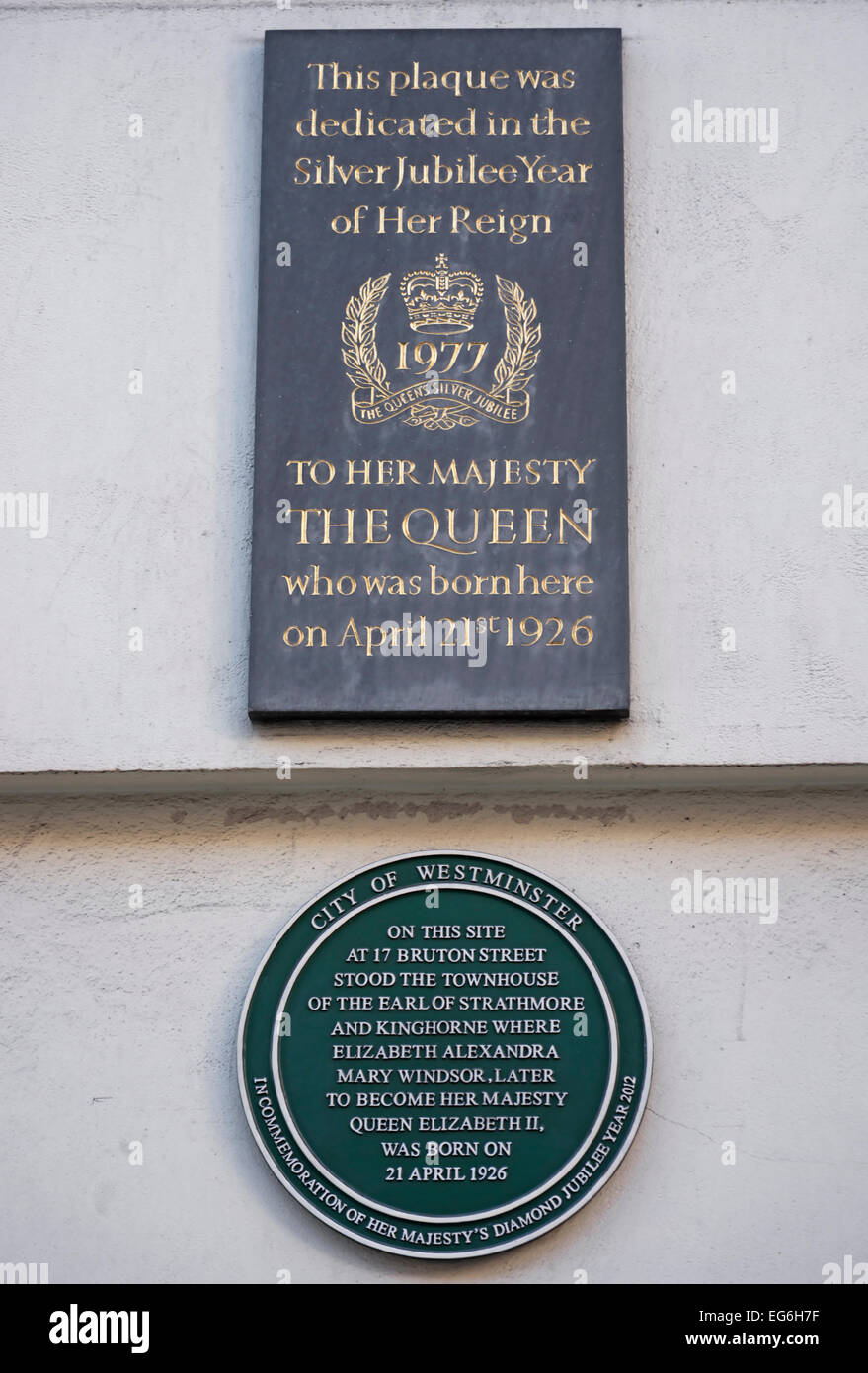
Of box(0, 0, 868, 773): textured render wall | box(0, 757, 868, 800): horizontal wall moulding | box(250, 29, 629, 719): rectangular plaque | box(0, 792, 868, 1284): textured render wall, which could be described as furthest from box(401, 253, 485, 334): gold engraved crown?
box(0, 792, 868, 1284): textured render wall

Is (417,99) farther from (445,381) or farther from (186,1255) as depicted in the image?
(186,1255)

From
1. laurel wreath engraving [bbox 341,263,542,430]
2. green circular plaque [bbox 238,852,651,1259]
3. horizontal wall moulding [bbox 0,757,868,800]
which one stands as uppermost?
laurel wreath engraving [bbox 341,263,542,430]

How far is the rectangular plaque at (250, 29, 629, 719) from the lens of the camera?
261 inches

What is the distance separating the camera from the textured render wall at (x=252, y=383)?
6.63 m

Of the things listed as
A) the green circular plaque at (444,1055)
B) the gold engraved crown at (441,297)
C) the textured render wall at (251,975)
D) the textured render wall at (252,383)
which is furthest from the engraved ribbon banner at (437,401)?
the green circular plaque at (444,1055)

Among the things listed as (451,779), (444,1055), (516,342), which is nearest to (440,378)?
(516,342)

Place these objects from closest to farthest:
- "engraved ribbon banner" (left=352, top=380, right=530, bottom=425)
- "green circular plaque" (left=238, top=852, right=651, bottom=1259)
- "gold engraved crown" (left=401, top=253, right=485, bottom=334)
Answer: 1. "green circular plaque" (left=238, top=852, right=651, bottom=1259)
2. "engraved ribbon banner" (left=352, top=380, right=530, bottom=425)
3. "gold engraved crown" (left=401, top=253, right=485, bottom=334)

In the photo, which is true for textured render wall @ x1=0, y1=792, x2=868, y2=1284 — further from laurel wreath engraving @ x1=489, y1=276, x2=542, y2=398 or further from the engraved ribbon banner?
laurel wreath engraving @ x1=489, y1=276, x2=542, y2=398

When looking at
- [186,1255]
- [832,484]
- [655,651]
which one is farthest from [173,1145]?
[832,484]

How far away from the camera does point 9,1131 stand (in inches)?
253

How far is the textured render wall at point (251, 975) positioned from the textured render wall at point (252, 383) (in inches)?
13.0

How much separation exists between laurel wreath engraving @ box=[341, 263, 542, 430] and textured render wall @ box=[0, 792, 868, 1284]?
61.8 inches

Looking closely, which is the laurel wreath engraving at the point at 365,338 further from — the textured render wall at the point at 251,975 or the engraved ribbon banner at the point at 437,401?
the textured render wall at the point at 251,975

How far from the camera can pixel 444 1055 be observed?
635cm
